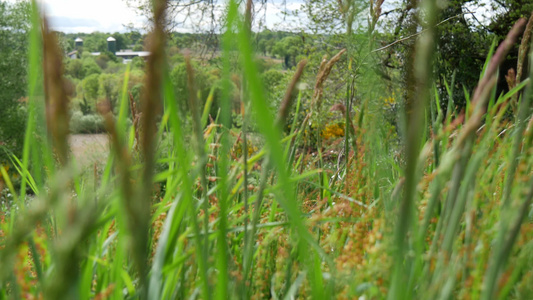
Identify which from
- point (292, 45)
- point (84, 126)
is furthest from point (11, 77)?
point (292, 45)

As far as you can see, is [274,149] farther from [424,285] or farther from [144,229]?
[424,285]

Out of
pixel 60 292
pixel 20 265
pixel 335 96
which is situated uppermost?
pixel 60 292

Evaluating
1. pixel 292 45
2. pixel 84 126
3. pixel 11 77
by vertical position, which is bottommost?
pixel 84 126

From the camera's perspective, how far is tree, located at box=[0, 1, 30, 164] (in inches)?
504

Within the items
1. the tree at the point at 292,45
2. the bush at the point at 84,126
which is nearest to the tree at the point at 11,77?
the bush at the point at 84,126

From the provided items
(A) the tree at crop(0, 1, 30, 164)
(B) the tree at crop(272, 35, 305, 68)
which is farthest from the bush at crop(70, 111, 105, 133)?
(B) the tree at crop(272, 35, 305, 68)

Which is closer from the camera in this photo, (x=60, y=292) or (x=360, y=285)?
(x=60, y=292)

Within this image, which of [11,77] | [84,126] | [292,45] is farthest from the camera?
[11,77]

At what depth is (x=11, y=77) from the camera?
43.4ft

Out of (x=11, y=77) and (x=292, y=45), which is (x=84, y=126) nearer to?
(x=11, y=77)

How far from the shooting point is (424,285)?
1.30 feet

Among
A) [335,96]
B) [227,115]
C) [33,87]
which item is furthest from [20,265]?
[335,96]

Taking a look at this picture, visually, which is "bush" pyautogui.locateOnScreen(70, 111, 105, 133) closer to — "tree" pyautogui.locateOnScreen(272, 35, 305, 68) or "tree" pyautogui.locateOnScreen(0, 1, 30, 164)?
"tree" pyautogui.locateOnScreen(0, 1, 30, 164)

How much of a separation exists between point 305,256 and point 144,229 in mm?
156
